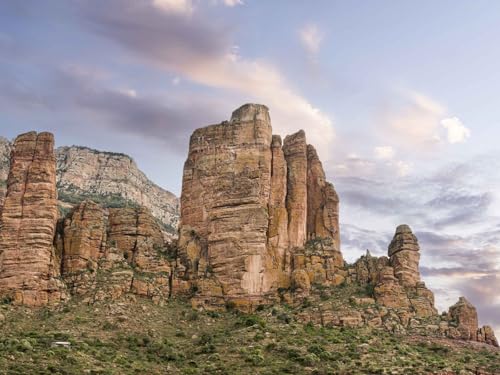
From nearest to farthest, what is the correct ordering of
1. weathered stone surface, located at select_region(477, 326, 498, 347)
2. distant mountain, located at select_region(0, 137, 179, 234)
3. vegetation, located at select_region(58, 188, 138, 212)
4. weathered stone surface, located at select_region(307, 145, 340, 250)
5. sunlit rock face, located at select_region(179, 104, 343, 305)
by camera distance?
weathered stone surface, located at select_region(477, 326, 498, 347) < sunlit rock face, located at select_region(179, 104, 343, 305) < weathered stone surface, located at select_region(307, 145, 340, 250) < vegetation, located at select_region(58, 188, 138, 212) < distant mountain, located at select_region(0, 137, 179, 234)

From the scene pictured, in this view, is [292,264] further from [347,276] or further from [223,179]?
[223,179]

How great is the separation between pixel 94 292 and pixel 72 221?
1127cm

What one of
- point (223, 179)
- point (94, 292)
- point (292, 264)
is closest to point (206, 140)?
point (223, 179)

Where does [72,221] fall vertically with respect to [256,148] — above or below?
below

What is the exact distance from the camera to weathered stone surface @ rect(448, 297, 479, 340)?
95188mm

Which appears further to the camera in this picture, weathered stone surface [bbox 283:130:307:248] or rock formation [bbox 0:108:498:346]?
weathered stone surface [bbox 283:130:307:248]

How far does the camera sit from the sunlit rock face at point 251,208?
103750 millimetres

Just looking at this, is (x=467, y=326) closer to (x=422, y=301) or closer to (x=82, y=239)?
(x=422, y=301)

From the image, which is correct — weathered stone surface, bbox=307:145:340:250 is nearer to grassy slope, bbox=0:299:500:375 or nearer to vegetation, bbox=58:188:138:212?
grassy slope, bbox=0:299:500:375

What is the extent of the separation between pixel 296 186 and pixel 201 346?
3595cm

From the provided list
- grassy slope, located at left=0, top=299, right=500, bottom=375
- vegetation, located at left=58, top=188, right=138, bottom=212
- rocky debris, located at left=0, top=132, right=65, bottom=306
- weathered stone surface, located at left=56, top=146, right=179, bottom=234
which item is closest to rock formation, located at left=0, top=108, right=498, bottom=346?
rocky debris, located at left=0, top=132, right=65, bottom=306

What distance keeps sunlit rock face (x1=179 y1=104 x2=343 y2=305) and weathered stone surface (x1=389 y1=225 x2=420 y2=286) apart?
8.32 metres

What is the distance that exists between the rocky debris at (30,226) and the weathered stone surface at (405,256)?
46.6m

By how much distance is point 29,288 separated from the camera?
88.9 m
